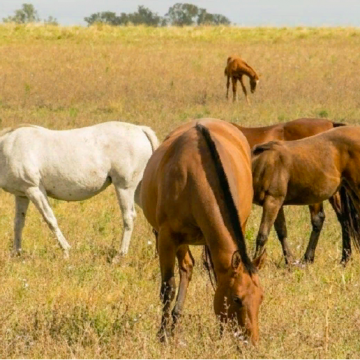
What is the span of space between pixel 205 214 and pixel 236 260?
1.73ft

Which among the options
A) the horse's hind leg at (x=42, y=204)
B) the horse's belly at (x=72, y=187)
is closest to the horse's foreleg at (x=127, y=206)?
the horse's belly at (x=72, y=187)

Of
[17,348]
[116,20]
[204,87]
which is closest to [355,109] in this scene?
[204,87]

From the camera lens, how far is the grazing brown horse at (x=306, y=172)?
29.7ft

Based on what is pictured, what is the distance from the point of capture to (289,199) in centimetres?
932

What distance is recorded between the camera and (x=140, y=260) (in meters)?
9.27

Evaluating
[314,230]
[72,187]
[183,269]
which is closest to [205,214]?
[183,269]

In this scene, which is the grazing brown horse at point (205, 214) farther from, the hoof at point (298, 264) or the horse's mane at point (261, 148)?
the horse's mane at point (261, 148)

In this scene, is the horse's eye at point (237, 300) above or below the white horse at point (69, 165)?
above

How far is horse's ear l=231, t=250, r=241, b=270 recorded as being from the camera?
539 centimetres

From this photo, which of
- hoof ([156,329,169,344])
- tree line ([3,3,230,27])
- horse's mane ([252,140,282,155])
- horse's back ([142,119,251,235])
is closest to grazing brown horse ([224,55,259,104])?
horse's mane ([252,140,282,155])

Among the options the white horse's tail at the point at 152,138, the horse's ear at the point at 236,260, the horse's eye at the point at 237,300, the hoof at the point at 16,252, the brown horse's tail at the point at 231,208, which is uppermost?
the brown horse's tail at the point at 231,208

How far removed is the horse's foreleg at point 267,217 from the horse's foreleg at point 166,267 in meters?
2.75

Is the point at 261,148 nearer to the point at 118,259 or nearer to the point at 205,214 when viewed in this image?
the point at 118,259

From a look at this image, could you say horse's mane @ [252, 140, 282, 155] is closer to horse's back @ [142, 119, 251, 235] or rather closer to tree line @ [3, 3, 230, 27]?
horse's back @ [142, 119, 251, 235]
